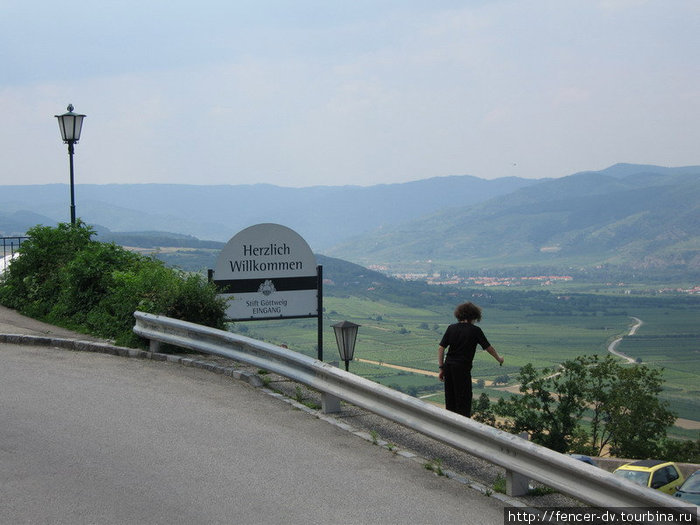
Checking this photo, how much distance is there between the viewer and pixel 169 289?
38.9 feet

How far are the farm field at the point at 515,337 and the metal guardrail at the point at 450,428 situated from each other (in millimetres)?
48055

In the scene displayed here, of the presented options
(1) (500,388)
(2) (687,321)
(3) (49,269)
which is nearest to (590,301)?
(2) (687,321)

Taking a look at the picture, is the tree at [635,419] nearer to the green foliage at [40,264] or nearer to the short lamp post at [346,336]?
the short lamp post at [346,336]

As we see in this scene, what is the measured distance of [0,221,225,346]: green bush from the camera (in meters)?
11.9

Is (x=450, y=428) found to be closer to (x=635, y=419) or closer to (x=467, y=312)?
(x=467, y=312)

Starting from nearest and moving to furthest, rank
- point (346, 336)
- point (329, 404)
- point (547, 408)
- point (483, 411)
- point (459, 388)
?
point (459, 388) < point (329, 404) < point (346, 336) < point (483, 411) < point (547, 408)

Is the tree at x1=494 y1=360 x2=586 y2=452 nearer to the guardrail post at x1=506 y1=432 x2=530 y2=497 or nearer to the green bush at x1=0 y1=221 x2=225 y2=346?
the green bush at x1=0 y1=221 x2=225 y2=346

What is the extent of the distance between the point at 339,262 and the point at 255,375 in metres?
163

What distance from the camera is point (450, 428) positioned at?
6738 millimetres

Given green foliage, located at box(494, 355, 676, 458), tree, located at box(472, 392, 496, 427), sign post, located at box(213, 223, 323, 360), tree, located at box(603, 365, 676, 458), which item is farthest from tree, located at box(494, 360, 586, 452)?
sign post, located at box(213, 223, 323, 360)

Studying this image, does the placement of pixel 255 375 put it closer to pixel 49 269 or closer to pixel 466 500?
pixel 466 500

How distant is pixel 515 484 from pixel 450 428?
2.40ft

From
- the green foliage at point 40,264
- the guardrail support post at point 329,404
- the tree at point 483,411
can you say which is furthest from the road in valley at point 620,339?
the guardrail support post at point 329,404

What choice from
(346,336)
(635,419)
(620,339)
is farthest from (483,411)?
(620,339)
